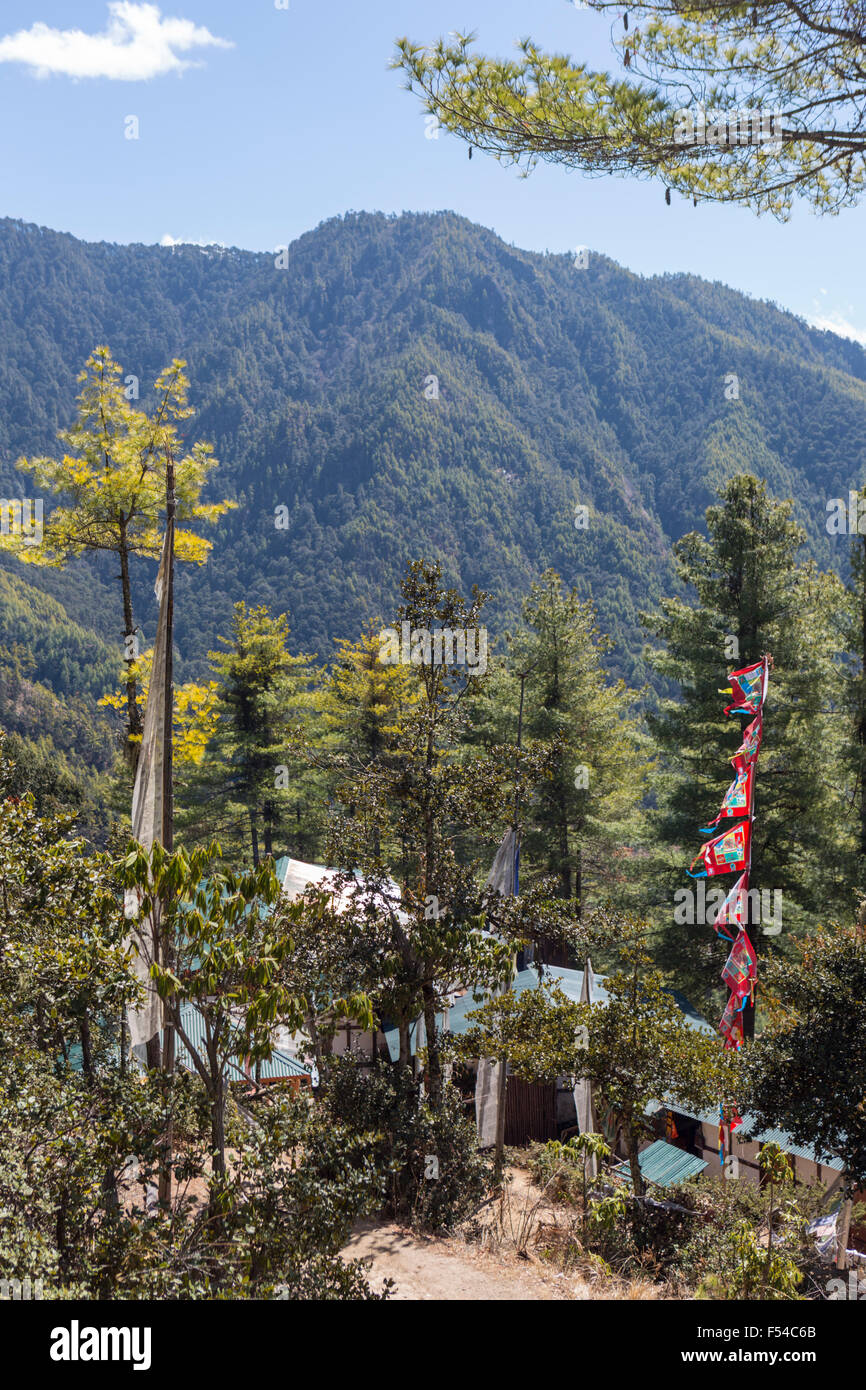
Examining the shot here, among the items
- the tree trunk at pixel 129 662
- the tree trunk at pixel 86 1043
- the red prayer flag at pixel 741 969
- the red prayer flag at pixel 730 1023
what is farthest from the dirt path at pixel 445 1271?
the tree trunk at pixel 129 662

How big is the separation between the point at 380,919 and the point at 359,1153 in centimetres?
253

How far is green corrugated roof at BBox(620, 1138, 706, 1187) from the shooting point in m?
14.1

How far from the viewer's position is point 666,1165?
47.7 ft

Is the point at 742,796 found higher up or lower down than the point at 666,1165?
higher up

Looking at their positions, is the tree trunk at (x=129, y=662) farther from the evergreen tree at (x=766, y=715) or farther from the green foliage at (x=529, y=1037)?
the evergreen tree at (x=766, y=715)

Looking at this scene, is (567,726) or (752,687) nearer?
(752,687)

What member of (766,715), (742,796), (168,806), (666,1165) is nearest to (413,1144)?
(168,806)

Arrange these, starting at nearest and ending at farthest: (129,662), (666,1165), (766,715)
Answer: (666,1165) → (129,662) → (766,715)

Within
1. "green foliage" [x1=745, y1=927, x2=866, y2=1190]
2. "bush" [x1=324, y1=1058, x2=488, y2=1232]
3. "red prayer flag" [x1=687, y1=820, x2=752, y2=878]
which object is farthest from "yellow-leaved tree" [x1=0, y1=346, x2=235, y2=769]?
"green foliage" [x1=745, y1=927, x2=866, y2=1190]

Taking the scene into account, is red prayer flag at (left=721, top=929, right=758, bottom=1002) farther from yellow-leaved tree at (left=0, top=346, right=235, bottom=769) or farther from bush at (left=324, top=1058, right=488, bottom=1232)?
yellow-leaved tree at (left=0, top=346, right=235, bottom=769)

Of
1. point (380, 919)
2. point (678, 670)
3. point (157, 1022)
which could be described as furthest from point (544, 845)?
point (157, 1022)

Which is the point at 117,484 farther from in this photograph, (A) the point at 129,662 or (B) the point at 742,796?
(B) the point at 742,796
